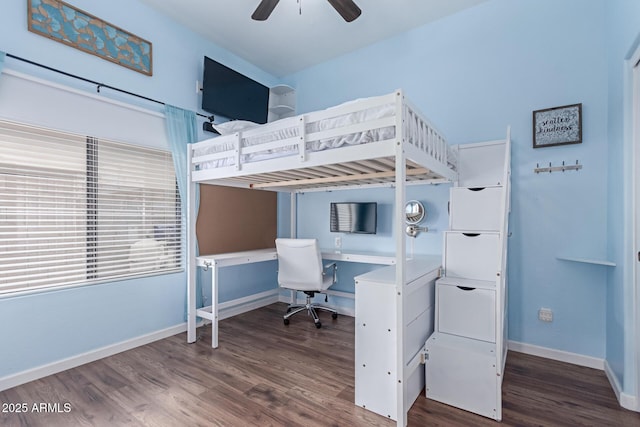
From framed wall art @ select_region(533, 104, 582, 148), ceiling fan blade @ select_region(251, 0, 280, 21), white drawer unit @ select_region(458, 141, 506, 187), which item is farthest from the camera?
white drawer unit @ select_region(458, 141, 506, 187)

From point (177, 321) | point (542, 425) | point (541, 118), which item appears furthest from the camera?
point (177, 321)

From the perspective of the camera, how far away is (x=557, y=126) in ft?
8.13

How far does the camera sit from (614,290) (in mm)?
2115

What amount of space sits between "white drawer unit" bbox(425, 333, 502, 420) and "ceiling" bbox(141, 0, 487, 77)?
9.68 feet

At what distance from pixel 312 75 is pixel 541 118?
2659 millimetres

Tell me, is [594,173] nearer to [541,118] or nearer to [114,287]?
[541,118]

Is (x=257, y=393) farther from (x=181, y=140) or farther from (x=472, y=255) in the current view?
(x=181, y=140)

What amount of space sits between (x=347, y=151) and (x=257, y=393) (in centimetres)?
168

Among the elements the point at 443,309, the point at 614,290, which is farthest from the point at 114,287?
the point at 614,290

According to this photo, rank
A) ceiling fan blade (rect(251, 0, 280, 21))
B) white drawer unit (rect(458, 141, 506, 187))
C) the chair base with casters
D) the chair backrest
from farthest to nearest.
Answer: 1. the chair base with casters
2. the chair backrest
3. white drawer unit (rect(458, 141, 506, 187))
4. ceiling fan blade (rect(251, 0, 280, 21))

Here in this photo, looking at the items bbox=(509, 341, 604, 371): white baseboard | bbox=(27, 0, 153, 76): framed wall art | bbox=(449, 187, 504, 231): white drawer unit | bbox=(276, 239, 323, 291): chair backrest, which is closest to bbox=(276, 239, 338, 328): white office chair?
bbox=(276, 239, 323, 291): chair backrest

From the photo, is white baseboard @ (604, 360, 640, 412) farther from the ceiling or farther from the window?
the window

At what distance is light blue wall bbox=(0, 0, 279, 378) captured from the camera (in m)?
2.11

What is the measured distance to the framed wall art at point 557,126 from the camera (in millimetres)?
2410
